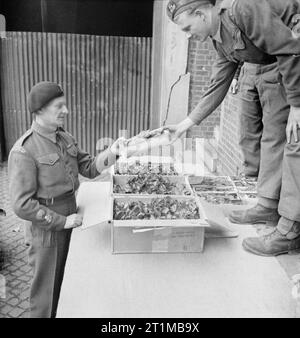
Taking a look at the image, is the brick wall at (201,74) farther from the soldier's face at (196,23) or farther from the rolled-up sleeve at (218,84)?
the soldier's face at (196,23)

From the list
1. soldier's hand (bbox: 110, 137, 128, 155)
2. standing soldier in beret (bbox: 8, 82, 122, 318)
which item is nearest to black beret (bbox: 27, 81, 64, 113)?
standing soldier in beret (bbox: 8, 82, 122, 318)

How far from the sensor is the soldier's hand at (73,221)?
2.87 metres

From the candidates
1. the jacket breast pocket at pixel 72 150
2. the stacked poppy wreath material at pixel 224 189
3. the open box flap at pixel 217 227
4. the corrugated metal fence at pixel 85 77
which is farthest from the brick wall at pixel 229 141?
the corrugated metal fence at pixel 85 77

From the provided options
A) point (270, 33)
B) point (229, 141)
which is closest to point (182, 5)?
point (270, 33)

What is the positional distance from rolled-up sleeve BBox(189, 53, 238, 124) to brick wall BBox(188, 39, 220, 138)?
392cm

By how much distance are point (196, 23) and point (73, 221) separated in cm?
145

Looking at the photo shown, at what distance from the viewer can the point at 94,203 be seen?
3.12 meters

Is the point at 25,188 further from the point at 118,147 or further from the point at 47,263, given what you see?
the point at 118,147

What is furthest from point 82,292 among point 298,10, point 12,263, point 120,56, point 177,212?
point 120,56

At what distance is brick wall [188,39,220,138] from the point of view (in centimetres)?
704

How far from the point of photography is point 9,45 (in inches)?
317

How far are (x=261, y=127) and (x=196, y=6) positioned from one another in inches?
42.3

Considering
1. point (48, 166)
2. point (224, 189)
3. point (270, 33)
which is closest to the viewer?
point (270, 33)

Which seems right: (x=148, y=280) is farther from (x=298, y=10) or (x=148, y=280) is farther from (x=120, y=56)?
(x=120, y=56)
